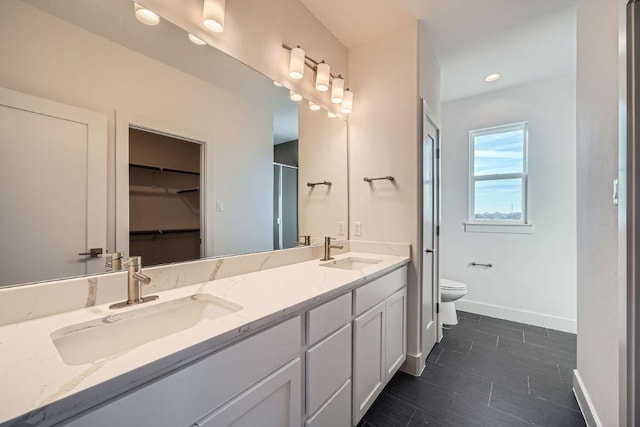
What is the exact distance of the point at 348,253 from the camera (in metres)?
2.26

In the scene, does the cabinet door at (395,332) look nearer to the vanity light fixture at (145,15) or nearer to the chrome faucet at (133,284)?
the chrome faucet at (133,284)

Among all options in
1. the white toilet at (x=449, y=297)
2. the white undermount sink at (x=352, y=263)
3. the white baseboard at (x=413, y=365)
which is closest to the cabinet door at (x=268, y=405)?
the white undermount sink at (x=352, y=263)

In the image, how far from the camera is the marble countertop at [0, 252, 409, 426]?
482mm

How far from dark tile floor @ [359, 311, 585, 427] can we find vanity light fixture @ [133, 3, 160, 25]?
222 cm

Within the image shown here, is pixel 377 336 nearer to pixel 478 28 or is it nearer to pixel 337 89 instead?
pixel 337 89

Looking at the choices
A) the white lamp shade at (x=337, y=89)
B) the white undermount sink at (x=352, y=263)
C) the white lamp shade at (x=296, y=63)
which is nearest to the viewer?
the white lamp shade at (x=296, y=63)

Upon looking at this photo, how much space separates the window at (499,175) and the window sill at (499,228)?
0.05 metres

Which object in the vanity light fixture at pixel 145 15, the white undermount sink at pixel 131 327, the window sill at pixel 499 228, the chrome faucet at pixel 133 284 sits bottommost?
the white undermount sink at pixel 131 327

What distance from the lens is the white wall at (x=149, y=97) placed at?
847 millimetres

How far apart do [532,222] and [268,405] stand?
126 inches

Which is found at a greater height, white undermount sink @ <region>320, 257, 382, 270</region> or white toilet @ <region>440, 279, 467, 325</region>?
white undermount sink @ <region>320, 257, 382, 270</region>

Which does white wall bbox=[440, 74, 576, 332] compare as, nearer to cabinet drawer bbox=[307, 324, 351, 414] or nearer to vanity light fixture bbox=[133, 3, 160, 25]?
cabinet drawer bbox=[307, 324, 351, 414]

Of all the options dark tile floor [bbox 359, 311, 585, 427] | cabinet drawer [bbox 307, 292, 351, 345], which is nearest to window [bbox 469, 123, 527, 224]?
dark tile floor [bbox 359, 311, 585, 427]
